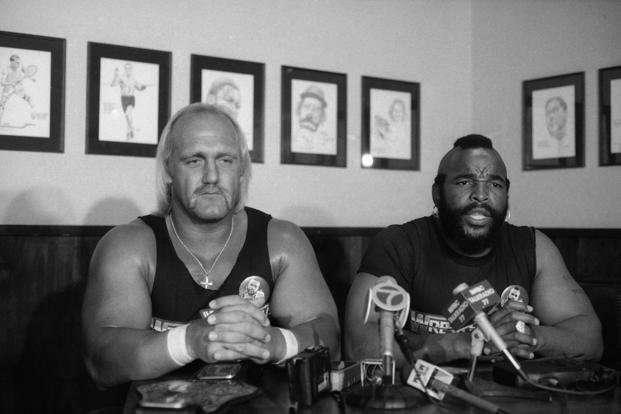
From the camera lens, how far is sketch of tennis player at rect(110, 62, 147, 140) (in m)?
3.08

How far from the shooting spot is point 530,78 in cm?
369

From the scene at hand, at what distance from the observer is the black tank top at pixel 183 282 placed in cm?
198

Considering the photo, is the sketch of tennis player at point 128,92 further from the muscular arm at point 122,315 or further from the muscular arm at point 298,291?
the muscular arm at point 298,291

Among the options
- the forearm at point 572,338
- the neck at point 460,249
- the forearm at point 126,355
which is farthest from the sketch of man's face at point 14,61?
the forearm at point 572,338

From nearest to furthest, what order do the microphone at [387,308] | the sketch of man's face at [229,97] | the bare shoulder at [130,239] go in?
the microphone at [387,308], the bare shoulder at [130,239], the sketch of man's face at [229,97]

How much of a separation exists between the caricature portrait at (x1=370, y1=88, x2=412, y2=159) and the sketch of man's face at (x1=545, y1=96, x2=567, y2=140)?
0.81 metres

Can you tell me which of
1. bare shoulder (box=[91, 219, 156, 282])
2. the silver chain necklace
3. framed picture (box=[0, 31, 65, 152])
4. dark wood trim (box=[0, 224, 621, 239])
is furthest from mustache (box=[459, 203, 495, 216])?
framed picture (box=[0, 31, 65, 152])

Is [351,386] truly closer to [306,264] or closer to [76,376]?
[306,264]

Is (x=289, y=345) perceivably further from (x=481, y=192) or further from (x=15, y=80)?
(x=15, y=80)

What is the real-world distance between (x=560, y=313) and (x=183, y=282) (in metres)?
1.26

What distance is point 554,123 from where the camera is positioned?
354 centimetres

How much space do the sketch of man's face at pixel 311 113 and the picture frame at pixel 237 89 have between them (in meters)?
0.25

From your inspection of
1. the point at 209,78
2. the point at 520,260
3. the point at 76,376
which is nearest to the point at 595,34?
the point at 520,260

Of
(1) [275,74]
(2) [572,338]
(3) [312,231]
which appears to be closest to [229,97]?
(1) [275,74]
